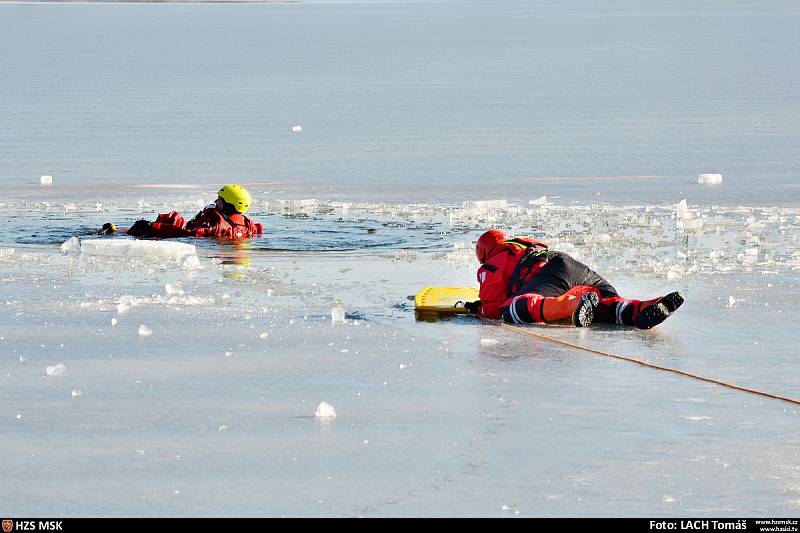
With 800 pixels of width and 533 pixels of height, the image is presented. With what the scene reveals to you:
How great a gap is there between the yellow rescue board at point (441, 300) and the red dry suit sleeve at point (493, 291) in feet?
0.53

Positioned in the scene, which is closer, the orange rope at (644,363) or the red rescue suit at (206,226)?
the orange rope at (644,363)

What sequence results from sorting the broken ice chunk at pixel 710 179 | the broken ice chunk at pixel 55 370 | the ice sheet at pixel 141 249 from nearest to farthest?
1. the broken ice chunk at pixel 55 370
2. the ice sheet at pixel 141 249
3. the broken ice chunk at pixel 710 179

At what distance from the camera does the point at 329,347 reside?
9789 mm

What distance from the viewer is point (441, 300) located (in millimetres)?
11070

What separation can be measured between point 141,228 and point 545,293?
17.4 ft

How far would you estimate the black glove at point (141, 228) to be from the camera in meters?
14.7

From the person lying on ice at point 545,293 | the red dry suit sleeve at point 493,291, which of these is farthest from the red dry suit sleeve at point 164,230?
the red dry suit sleeve at point 493,291

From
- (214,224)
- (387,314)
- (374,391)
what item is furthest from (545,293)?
(214,224)

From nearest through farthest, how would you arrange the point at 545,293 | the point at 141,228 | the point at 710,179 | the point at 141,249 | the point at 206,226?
the point at 545,293 → the point at 141,249 → the point at 141,228 → the point at 206,226 → the point at 710,179

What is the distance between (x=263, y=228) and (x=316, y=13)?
233 ft

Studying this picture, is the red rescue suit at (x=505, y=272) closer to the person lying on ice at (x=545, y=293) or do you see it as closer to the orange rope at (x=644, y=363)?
the person lying on ice at (x=545, y=293)

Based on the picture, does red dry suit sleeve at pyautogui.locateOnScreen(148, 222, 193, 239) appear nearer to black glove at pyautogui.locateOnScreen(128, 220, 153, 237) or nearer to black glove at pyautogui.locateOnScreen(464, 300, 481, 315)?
black glove at pyautogui.locateOnScreen(128, 220, 153, 237)

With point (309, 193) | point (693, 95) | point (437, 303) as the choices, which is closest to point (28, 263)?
point (437, 303)

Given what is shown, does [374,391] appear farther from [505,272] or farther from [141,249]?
[141,249]
